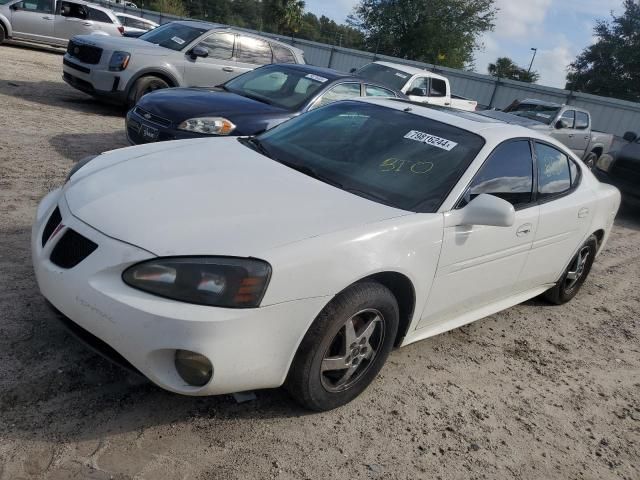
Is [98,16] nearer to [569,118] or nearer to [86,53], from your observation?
[86,53]

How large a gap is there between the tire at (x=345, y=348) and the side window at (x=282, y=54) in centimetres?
857

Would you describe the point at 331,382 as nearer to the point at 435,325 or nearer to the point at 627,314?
the point at 435,325

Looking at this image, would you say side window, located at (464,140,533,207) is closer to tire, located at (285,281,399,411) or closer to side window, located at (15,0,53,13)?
tire, located at (285,281,399,411)

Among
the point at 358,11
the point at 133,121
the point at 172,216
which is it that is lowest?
the point at 133,121

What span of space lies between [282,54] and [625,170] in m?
6.51

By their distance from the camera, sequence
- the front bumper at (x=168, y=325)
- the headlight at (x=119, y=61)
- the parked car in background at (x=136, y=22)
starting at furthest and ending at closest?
the parked car in background at (x=136, y=22) < the headlight at (x=119, y=61) < the front bumper at (x=168, y=325)

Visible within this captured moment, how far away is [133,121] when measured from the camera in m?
6.60

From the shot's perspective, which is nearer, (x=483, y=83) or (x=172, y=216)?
(x=172, y=216)

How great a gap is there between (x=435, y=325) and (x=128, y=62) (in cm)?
739

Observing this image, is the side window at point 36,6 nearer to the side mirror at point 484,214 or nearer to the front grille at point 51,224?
the front grille at point 51,224

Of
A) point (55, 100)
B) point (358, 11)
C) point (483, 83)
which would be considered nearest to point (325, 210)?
point (55, 100)

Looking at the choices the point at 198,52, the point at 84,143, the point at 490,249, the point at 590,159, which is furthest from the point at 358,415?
the point at 590,159

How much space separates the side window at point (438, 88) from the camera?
40.1 feet

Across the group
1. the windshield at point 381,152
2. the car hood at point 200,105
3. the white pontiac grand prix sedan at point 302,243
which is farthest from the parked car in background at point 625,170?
the windshield at point 381,152
